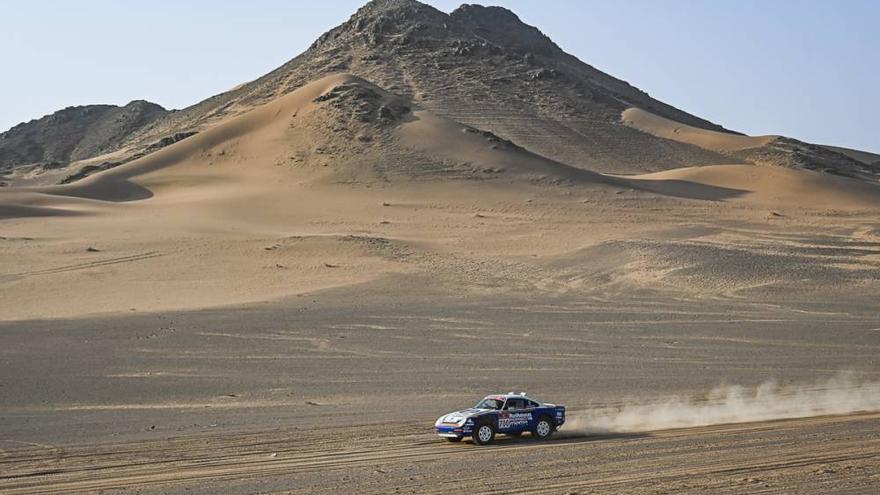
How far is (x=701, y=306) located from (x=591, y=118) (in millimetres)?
78196

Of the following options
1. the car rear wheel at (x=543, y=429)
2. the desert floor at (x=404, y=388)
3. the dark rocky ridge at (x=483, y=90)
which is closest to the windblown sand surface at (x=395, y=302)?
the desert floor at (x=404, y=388)

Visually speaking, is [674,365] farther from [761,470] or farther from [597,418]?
[761,470]

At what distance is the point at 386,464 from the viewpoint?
17812mm

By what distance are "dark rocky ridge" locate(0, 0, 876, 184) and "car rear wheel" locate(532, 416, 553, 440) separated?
81804 millimetres

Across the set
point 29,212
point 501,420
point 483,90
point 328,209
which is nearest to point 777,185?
point 328,209

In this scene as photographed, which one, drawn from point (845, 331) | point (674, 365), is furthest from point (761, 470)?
point (845, 331)

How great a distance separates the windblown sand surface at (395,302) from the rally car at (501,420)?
35 cm

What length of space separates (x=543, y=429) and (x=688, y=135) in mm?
110319

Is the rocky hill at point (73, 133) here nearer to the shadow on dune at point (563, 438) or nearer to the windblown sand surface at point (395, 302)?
the windblown sand surface at point (395, 302)

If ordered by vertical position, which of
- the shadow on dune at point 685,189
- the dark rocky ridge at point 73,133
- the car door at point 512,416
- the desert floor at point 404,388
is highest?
the dark rocky ridge at point 73,133

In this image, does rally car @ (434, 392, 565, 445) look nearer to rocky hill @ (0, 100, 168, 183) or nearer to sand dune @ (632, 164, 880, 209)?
sand dune @ (632, 164, 880, 209)

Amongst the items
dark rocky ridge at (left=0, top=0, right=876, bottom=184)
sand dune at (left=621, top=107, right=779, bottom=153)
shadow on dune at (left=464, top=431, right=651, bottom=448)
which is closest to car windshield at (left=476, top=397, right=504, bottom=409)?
shadow on dune at (left=464, top=431, right=651, bottom=448)

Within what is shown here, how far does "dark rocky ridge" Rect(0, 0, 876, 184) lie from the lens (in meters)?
110

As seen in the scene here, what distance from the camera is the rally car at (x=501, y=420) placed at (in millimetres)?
19812
